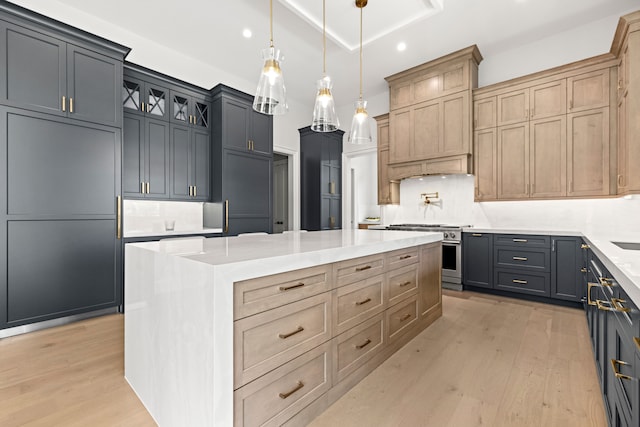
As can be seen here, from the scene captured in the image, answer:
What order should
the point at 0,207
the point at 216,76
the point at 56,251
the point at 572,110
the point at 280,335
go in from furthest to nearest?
the point at 216,76, the point at 572,110, the point at 56,251, the point at 0,207, the point at 280,335

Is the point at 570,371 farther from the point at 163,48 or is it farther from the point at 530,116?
the point at 163,48

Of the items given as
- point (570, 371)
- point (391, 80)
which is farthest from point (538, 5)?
point (570, 371)

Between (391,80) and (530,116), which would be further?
(391,80)

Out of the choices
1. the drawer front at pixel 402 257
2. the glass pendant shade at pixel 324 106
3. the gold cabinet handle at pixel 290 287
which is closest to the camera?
the gold cabinet handle at pixel 290 287

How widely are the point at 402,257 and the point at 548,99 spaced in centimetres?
313

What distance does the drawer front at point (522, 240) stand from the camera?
3.45 meters

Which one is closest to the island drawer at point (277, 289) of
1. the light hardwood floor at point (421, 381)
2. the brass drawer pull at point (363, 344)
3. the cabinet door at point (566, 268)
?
the brass drawer pull at point (363, 344)

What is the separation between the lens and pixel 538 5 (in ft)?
10.7

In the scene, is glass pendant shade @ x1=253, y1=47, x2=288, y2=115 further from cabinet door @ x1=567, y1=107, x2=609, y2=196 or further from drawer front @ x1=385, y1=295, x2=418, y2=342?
cabinet door @ x1=567, y1=107, x2=609, y2=196

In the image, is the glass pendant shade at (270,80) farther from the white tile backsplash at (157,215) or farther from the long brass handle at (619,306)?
the white tile backsplash at (157,215)

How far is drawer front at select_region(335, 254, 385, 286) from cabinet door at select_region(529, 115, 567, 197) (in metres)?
2.95

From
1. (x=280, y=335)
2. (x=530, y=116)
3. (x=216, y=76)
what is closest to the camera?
(x=280, y=335)

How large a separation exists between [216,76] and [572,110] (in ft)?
15.8

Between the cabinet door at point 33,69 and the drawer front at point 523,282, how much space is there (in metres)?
5.15
